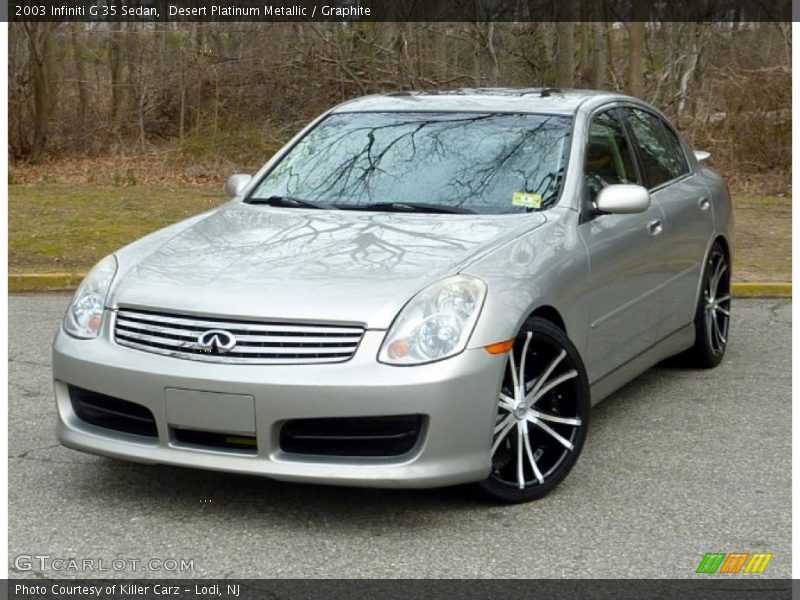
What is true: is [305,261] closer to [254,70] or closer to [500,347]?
[500,347]

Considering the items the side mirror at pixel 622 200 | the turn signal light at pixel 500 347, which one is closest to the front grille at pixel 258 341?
the turn signal light at pixel 500 347

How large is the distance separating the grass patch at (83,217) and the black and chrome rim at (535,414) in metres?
6.08

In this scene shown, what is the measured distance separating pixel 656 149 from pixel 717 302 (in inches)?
38.8

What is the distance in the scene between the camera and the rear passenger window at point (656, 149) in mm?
6480

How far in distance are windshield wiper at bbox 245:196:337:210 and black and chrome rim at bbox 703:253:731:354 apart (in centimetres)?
233

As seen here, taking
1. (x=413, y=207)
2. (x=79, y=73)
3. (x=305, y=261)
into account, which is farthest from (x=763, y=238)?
(x=79, y=73)

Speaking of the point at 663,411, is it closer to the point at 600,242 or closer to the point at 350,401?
the point at 600,242

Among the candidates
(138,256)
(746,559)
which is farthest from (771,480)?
(138,256)

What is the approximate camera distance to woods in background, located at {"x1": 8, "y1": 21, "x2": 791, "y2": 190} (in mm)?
20047

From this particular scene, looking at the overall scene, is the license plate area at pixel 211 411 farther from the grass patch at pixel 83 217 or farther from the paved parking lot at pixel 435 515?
the grass patch at pixel 83 217

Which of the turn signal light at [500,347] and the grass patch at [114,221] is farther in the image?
the grass patch at [114,221]

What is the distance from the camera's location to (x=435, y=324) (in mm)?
4406

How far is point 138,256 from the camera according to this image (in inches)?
200

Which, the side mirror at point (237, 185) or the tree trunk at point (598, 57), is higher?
the side mirror at point (237, 185)
